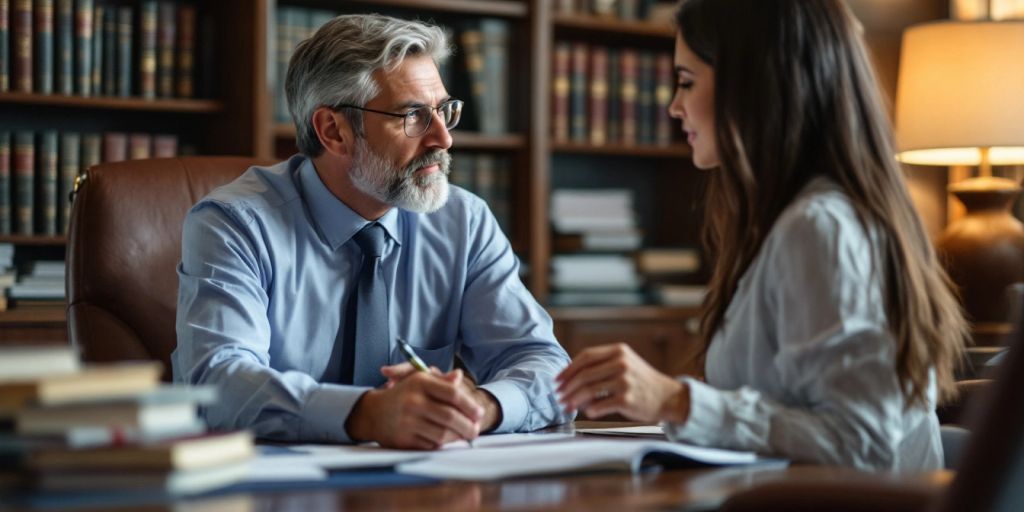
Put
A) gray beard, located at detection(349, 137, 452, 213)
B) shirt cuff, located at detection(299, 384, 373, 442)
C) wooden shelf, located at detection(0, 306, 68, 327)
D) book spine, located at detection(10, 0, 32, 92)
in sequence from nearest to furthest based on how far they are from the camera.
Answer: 1. shirt cuff, located at detection(299, 384, 373, 442)
2. gray beard, located at detection(349, 137, 452, 213)
3. wooden shelf, located at detection(0, 306, 68, 327)
4. book spine, located at detection(10, 0, 32, 92)

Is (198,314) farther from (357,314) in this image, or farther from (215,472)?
(215,472)

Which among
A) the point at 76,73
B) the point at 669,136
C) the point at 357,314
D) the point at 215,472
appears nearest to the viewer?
the point at 215,472

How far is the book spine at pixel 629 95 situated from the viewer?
3.72m

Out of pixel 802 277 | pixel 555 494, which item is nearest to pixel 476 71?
pixel 802 277

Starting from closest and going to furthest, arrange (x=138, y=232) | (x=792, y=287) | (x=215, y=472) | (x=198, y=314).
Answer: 1. (x=215, y=472)
2. (x=792, y=287)
3. (x=198, y=314)
4. (x=138, y=232)

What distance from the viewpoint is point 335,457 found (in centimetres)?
130

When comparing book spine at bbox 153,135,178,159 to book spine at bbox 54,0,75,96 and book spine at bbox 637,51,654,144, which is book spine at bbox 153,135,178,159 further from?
book spine at bbox 637,51,654,144

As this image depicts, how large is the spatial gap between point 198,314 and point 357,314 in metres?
0.28

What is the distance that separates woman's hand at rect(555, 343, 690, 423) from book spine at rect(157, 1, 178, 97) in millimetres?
2126

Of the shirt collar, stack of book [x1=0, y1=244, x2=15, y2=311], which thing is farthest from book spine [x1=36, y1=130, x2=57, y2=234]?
the shirt collar

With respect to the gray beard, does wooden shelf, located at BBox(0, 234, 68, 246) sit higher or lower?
lower

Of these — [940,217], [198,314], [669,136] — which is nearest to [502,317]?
[198,314]

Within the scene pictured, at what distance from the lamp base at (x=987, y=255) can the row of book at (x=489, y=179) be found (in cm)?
118

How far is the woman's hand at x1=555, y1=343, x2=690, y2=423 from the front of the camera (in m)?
1.28
